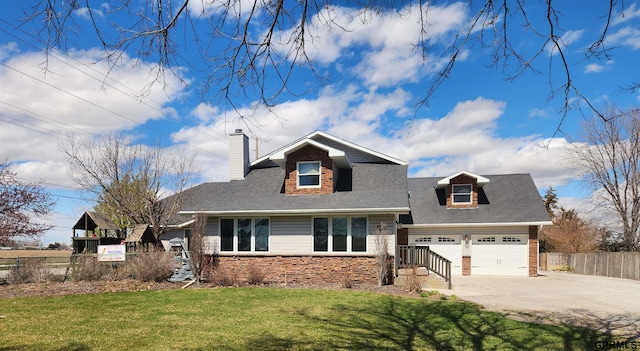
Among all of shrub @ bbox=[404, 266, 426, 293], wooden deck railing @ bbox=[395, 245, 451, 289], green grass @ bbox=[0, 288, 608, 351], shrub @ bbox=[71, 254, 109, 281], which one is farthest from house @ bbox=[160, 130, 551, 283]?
green grass @ bbox=[0, 288, 608, 351]

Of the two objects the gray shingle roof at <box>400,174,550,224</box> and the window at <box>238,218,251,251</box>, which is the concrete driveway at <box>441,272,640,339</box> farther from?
the window at <box>238,218,251,251</box>

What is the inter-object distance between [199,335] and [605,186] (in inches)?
1327

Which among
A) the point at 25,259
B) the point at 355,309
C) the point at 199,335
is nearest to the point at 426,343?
the point at 355,309

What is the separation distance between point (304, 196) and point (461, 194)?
10.1 metres

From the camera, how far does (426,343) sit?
7633 millimetres

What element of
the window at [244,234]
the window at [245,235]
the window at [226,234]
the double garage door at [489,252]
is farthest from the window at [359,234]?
the double garage door at [489,252]

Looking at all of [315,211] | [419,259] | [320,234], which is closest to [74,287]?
[315,211]

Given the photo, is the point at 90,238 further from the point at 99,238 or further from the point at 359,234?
the point at 359,234

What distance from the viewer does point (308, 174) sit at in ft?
64.0

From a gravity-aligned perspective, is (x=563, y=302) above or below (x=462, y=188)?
Result: below

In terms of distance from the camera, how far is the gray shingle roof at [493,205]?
22625 mm

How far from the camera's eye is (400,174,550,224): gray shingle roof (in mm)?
22625

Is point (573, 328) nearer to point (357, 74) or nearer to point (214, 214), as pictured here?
point (357, 74)

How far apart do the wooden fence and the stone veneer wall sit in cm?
1450
